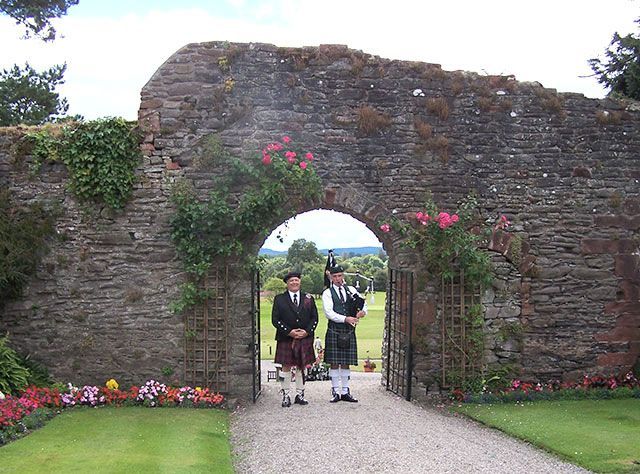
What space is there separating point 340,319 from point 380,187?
227 cm

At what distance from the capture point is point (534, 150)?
38.3 feet

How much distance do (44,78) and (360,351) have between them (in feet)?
37.6

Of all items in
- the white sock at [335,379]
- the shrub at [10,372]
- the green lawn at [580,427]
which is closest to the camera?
the green lawn at [580,427]

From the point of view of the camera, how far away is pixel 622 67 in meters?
14.5

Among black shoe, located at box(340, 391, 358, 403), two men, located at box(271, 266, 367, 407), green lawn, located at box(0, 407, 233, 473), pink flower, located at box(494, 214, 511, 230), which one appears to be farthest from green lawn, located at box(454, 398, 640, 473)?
green lawn, located at box(0, 407, 233, 473)

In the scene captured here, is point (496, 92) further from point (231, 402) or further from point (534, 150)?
point (231, 402)

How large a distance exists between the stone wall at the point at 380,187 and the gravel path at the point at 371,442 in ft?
4.45

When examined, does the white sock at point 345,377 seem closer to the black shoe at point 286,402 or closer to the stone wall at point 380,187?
the black shoe at point 286,402

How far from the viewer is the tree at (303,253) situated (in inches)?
1240

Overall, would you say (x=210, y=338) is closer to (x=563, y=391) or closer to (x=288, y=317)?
(x=288, y=317)

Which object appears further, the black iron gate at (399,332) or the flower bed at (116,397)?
the black iron gate at (399,332)

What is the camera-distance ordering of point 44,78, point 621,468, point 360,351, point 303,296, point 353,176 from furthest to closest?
point 360,351
point 44,78
point 353,176
point 303,296
point 621,468

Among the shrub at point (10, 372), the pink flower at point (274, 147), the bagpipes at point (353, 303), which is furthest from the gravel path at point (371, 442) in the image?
the pink flower at point (274, 147)

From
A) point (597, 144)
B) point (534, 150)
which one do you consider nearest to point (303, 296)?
point (534, 150)
